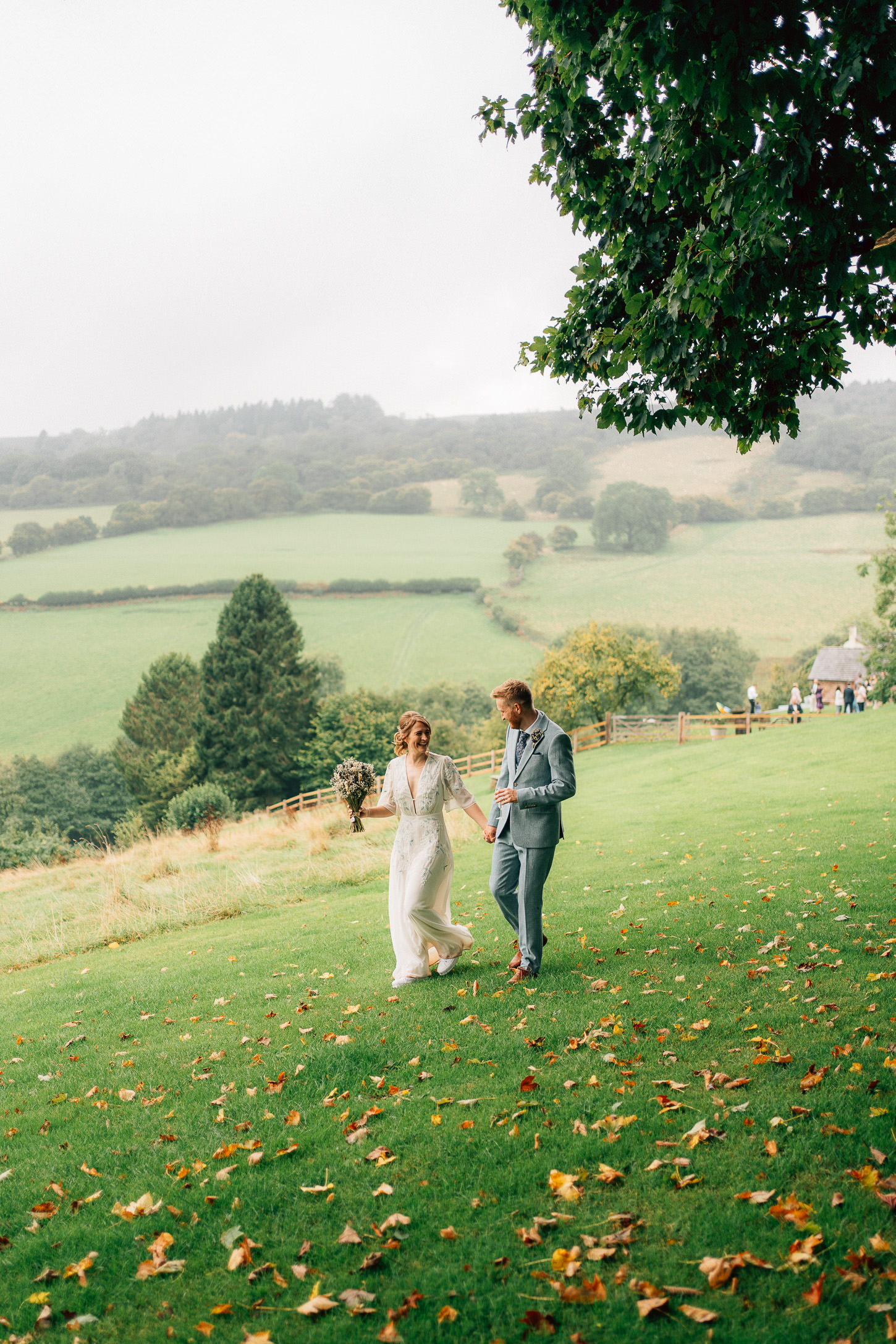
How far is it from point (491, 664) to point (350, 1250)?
9641cm

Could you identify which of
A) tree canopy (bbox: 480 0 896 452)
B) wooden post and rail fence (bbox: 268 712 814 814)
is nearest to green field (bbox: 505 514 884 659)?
wooden post and rail fence (bbox: 268 712 814 814)

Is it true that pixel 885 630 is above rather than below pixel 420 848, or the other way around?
below

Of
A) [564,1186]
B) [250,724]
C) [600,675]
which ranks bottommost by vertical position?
[250,724]

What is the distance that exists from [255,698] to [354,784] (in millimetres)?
56474

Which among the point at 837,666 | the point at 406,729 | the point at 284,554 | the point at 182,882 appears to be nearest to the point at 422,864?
the point at 406,729

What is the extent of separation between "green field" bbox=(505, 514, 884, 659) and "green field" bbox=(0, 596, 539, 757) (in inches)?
411

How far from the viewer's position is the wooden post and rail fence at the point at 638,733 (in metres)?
37.7

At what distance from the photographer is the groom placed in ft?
22.3

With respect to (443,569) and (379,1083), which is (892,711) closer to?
(379,1083)

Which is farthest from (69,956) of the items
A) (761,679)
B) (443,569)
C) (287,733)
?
(443,569)

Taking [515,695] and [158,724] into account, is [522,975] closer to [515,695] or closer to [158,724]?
[515,695]

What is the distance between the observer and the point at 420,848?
24.2 ft

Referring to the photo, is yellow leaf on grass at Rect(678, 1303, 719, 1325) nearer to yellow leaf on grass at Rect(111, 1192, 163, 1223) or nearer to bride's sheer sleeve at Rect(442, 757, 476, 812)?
yellow leaf on grass at Rect(111, 1192, 163, 1223)

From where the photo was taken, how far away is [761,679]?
100125mm
